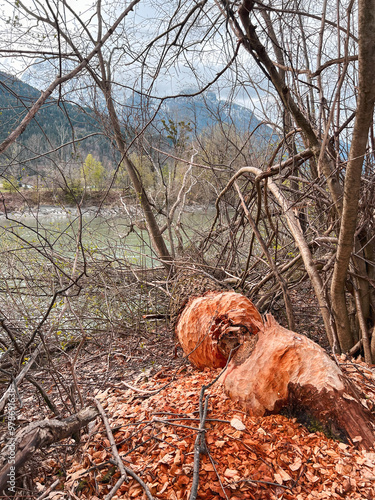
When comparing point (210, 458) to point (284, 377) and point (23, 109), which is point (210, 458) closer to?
point (284, 377)

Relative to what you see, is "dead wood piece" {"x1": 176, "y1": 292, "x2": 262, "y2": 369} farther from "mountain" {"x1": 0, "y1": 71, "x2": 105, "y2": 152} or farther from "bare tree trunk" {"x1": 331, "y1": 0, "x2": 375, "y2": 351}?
"mountain" {"x1": 0, "y1": 71, "x2": 105, "y2": 152}

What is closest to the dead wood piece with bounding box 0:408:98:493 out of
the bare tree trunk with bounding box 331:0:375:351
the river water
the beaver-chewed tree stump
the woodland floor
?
the woodland floor

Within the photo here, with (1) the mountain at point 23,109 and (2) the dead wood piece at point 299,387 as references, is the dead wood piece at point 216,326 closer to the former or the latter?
(2) the dead wood piece at point 299,387

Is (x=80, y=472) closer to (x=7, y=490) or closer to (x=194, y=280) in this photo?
(x=7, y=490)

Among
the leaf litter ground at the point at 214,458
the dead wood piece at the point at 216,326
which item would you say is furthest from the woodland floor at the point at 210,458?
the dead wood piece at the point at 216,326

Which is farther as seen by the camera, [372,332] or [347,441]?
[372,332]

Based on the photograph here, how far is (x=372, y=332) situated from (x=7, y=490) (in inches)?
103

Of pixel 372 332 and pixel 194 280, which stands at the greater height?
pixel 194 280

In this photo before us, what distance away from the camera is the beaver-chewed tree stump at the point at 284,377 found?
1.76 metres

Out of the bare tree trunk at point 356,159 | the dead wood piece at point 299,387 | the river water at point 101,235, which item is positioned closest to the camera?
the bare tree trunk at point 356,159

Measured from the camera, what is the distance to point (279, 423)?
6.03 ft

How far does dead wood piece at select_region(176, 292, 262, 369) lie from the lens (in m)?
2.41

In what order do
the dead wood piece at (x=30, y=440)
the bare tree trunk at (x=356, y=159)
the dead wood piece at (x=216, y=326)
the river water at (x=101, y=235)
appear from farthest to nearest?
the river water at (x=101, y=235) → the dead wood piece at (x=216, y=326) → the bare tree trunk at (x=356, y=159) → the dead wood piece at (x=30, y=440)

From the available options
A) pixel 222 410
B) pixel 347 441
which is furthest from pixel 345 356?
pixel 222 410
